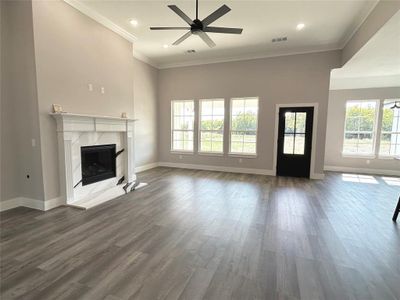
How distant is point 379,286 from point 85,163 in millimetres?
4848

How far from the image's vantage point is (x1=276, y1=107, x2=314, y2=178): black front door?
606 cm

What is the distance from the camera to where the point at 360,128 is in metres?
7.12

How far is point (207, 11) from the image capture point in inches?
159

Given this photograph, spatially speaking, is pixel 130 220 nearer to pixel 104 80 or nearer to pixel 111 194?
pixel 111 194

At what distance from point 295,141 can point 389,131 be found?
3512 mm

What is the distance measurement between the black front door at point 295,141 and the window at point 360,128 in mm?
2317

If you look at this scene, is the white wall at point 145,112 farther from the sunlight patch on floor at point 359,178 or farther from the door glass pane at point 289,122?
the sunlight patch on floor at point 359,178

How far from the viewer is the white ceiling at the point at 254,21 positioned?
12.5ft

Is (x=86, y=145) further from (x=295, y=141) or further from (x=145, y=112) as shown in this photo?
(x=295, y=141)

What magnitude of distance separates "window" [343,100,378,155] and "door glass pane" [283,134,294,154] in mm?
2602

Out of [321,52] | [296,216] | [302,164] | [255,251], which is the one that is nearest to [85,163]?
[255,251]

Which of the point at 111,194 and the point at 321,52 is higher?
the point at 321,52

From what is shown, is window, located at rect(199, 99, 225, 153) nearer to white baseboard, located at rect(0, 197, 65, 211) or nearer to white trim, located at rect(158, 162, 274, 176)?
white trim, located at rect(158, 162, 274, 176)

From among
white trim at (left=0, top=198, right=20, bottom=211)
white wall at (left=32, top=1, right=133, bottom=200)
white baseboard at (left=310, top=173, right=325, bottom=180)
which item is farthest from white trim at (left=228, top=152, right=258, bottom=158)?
white trim at (left=0, top=198, right=20, bottom=211)
